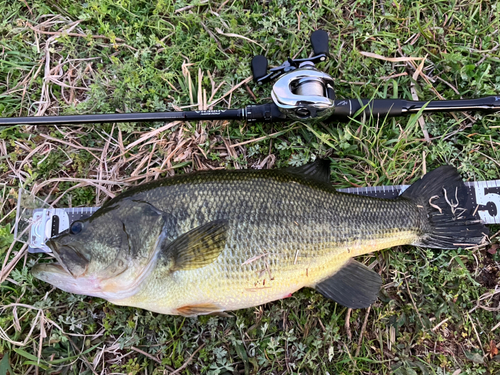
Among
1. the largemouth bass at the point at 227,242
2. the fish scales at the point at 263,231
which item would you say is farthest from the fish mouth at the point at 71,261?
the fish scales at the point at 263,231

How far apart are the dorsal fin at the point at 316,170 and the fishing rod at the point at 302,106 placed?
1.21 ft

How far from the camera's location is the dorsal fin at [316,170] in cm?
262

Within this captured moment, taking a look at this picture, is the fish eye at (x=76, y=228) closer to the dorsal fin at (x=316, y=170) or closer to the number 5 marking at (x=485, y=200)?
the dorsal fin at (x=316, y=170)

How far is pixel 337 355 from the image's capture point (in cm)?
266

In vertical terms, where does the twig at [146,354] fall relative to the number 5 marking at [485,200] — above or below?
below

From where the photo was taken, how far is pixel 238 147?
116 inches

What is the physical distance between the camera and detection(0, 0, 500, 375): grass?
2639 mm

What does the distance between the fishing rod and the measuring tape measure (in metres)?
0.65

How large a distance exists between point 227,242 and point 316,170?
38.6 inches

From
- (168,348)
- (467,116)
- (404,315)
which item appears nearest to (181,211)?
(168,348)

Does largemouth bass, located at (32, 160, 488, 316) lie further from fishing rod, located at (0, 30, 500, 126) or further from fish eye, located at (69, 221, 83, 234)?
fishing rod, located at (0, 30, 500, 126)

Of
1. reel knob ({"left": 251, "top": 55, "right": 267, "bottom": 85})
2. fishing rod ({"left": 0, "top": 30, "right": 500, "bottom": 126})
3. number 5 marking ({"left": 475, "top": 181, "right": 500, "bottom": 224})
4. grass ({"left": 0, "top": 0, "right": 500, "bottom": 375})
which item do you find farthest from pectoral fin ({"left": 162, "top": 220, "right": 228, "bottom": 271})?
number 5 marking ({"left": 475, "top": 181, "right": 500, "bottom": 224})

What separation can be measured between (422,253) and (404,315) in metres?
0.56

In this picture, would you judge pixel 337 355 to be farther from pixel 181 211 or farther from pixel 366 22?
pixel 366 22
